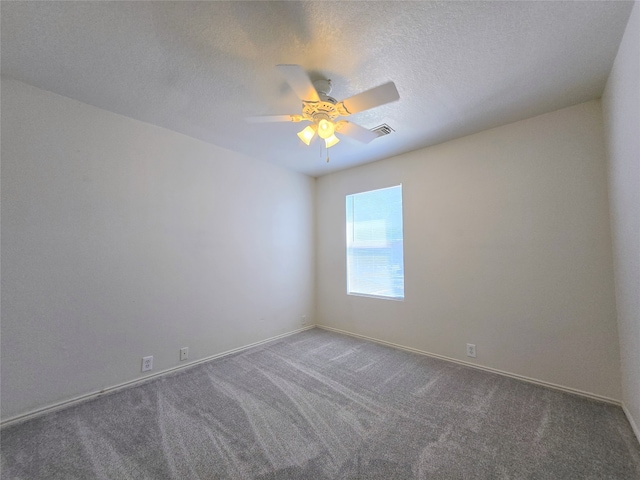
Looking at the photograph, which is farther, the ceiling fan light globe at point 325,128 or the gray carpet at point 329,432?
the ceiling fan light globe at point 325,128

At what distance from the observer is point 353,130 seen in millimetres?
2082

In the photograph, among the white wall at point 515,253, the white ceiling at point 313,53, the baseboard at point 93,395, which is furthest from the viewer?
the white wall at point 515,253

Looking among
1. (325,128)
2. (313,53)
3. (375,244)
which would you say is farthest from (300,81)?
(375,244)

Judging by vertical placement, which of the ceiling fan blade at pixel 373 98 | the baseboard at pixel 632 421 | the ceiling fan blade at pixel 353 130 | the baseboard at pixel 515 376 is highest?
the ceiling fan blade at pixel 353 130

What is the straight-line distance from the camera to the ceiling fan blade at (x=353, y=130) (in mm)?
1996

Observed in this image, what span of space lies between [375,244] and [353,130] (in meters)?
1.86

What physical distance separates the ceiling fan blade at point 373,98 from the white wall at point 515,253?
166 cm

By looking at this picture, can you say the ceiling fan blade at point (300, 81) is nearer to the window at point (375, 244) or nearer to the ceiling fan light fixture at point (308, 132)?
the ceiling fan light fixture at point (308, 132)

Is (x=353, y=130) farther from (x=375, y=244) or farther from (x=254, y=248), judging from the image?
(x=254, y=248)

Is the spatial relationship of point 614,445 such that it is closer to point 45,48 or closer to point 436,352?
point 436,352

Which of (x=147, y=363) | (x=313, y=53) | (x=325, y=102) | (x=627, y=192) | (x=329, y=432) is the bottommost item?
(x=329, y=432)

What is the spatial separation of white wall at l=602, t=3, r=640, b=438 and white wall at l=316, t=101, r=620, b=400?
16 centimetres

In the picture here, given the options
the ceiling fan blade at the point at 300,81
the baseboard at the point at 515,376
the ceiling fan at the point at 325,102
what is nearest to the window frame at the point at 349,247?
the baseboard at the point at 515,376

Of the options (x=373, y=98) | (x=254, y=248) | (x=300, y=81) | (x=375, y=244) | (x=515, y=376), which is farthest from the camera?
(x=375, y=244)
